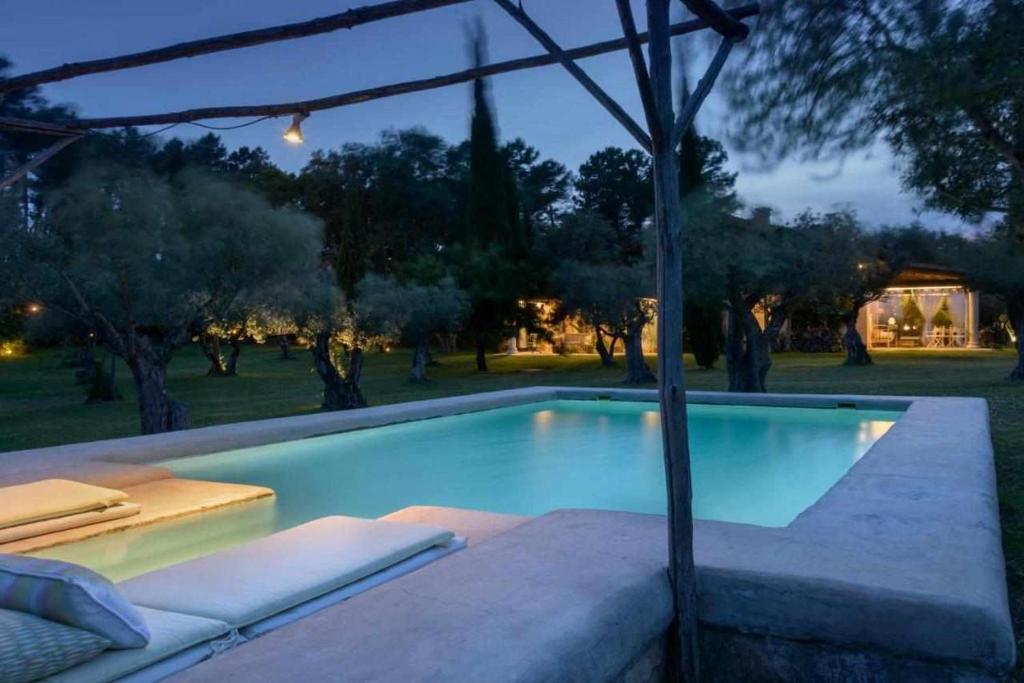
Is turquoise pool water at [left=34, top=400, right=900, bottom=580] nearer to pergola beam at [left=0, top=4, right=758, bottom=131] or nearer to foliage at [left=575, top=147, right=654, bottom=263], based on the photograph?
pergola beam at [left=0, top=4, right=758, bottom=131]

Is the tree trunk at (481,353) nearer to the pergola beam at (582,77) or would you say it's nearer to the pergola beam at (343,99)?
the pergola beam at (343,99)

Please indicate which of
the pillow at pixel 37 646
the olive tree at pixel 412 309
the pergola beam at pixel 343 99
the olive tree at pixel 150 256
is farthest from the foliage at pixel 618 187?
the pillow at pixel 37 646

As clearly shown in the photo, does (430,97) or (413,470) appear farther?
(430,97)

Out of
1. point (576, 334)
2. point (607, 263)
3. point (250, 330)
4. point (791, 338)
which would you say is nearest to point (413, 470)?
point (250, 330)

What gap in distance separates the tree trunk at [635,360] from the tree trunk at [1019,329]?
6.78m

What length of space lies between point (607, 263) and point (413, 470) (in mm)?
12262

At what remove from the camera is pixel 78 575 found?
240 centimetres

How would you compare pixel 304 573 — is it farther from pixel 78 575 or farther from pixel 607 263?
pixel 607 263

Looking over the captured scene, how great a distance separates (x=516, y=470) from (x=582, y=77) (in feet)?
19.9

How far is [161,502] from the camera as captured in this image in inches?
230

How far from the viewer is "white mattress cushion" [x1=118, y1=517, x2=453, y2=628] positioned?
295cm

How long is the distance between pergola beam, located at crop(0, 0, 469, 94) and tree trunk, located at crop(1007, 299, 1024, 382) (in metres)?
14.7

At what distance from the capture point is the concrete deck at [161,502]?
488 cm

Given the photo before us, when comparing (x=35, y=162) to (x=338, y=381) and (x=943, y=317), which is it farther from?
(x=943, y=317)
